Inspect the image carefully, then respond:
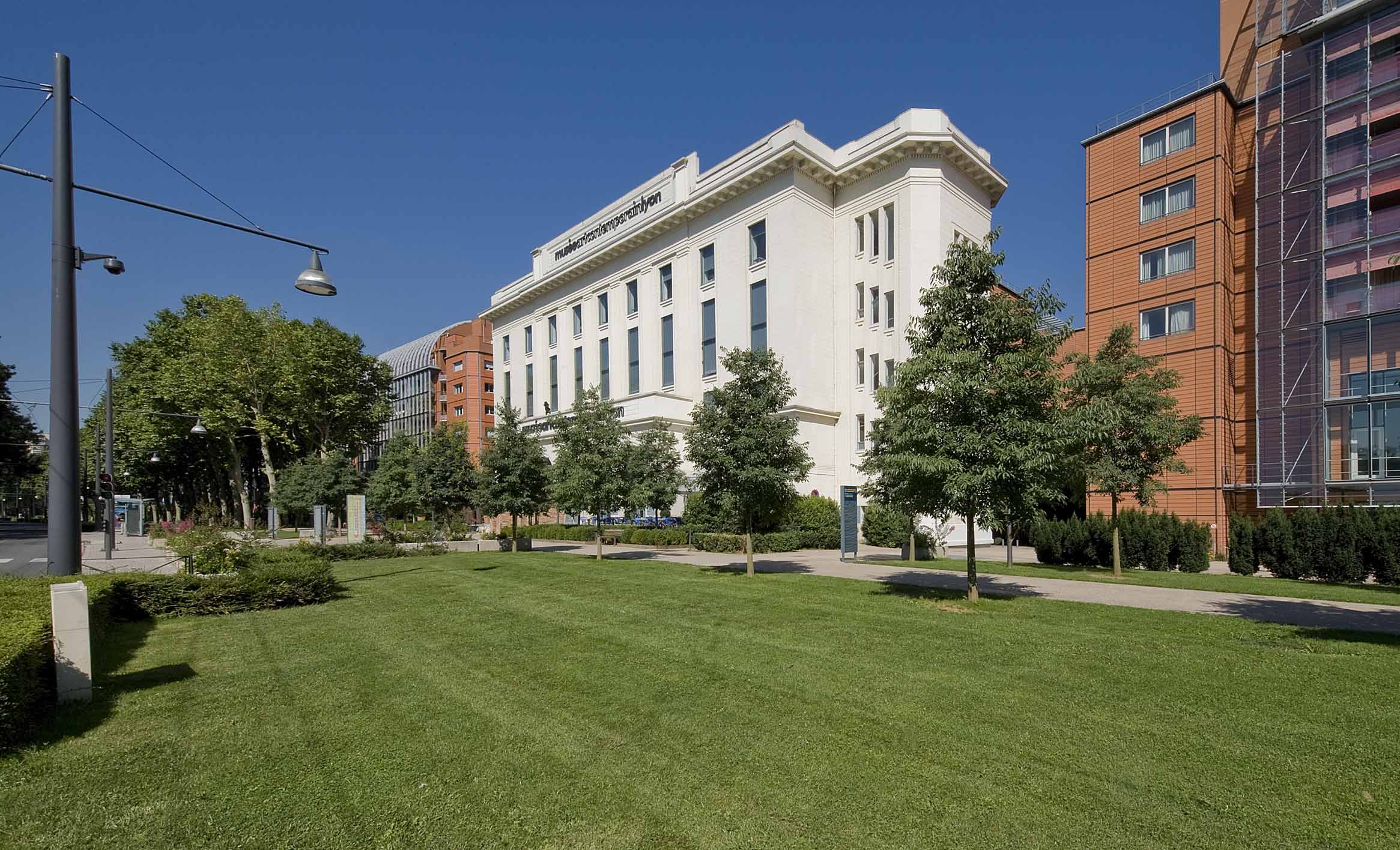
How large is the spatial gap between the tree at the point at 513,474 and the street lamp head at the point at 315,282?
16064mm

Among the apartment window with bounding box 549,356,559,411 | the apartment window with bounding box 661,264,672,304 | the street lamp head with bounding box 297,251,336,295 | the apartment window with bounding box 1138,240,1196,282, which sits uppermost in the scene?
the apartment window with bounding box 661,264,672,304

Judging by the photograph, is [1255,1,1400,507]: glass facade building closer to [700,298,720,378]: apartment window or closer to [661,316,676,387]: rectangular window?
[700,298,720,378]: apartment window

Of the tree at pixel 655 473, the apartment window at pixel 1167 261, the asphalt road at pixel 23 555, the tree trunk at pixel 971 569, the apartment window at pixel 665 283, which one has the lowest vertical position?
the asphalt road at pixel 23 555

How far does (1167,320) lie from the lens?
31.5 meters

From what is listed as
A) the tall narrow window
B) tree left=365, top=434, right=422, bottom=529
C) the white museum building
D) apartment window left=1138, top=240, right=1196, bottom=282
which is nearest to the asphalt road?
tree left=365, top=434, right=422, bottom=529

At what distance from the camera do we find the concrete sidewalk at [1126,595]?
11.1 metres

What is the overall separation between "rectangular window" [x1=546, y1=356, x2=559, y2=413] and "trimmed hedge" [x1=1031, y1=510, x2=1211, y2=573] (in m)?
41.2

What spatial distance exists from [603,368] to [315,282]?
39.6m

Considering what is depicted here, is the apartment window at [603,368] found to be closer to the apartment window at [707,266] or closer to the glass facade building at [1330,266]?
the apartment window at [707,266]

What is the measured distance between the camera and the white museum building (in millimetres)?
33719

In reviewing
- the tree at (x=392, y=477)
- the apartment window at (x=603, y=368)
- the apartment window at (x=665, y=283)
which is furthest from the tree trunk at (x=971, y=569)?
the apartment window at (x=603, y=368)

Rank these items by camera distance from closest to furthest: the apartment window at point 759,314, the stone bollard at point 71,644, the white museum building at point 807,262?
1. the stone bollard at point 71,644
2. the white museum building at point 807,262
3. the apartment window at point 759,314

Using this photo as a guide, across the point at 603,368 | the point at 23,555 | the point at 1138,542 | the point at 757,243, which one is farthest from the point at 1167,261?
the point at 23,555

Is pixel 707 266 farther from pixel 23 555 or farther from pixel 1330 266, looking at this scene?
pixel 23 555
